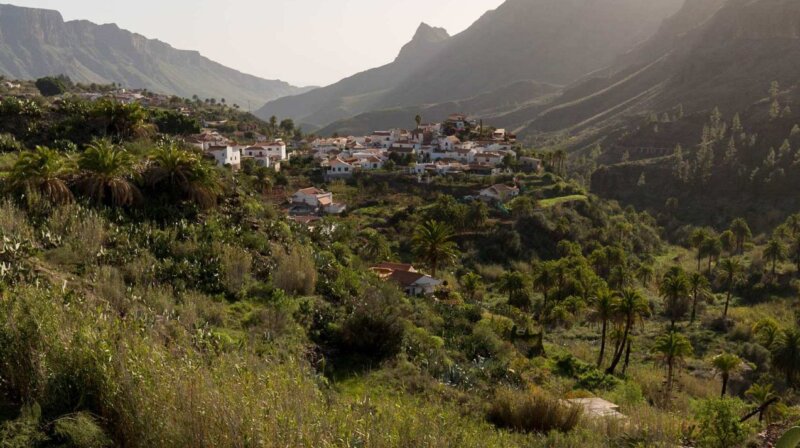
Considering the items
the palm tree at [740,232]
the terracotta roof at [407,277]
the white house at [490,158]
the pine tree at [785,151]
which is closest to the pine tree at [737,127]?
the pine tree at [785,151]

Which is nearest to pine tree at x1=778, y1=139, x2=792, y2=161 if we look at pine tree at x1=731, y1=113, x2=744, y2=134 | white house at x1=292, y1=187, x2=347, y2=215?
pine tree at x1=731, y1=113, x2=744, y2=134

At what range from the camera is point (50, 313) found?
5914 millimetres

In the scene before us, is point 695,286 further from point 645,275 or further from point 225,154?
point 225,154

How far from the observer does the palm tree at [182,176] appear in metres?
13.6

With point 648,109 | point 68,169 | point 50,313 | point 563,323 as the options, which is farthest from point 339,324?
point 648,109

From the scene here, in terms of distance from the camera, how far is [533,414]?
7.98m

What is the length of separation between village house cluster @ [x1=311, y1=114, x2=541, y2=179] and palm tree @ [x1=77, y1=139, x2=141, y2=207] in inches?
2048

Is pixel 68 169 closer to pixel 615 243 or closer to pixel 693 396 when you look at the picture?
pixel 693 396

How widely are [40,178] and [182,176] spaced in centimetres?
312

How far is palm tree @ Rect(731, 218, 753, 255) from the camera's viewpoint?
194 feet

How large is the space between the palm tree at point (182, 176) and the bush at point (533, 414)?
962 centimetres

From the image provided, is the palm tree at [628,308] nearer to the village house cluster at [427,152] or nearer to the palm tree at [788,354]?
the palm tree at [788,354]

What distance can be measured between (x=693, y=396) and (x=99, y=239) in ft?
81.6

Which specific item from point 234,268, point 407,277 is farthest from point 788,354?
point 234,268
